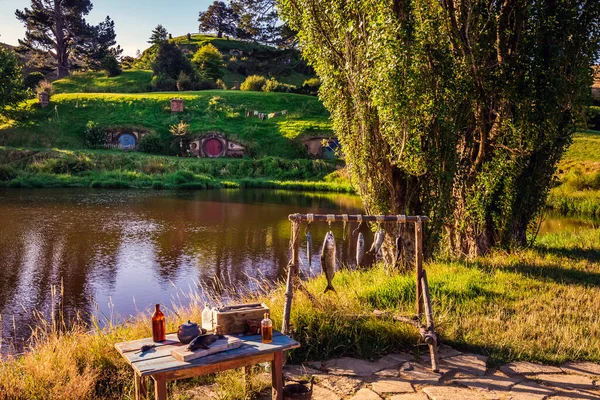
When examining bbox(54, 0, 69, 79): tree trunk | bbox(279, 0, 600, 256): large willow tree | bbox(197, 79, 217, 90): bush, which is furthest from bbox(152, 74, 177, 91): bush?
bbox(279, 0, 600, 256): large willow tree

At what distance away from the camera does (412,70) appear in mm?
9500

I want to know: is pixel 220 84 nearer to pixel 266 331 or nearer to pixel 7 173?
pixel 7 173

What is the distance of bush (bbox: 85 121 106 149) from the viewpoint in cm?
4456

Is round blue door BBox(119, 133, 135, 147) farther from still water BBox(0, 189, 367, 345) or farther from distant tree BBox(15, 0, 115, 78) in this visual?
distant tree BBox(15, 0, 115, 78)

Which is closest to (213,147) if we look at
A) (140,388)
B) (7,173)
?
(7,173)

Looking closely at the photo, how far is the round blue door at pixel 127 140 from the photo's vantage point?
45688 millimetres

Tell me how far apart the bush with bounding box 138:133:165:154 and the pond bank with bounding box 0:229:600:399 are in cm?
3730

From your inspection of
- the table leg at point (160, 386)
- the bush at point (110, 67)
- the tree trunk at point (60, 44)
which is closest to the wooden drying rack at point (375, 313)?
the table leg at point (160, 386)

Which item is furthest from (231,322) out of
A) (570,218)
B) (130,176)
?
(130,176)

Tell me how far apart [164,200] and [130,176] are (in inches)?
324

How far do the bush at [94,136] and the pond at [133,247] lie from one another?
46.8 feet

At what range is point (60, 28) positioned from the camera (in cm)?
6962

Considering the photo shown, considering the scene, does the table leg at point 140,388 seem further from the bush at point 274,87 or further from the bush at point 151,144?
the bush at point 274,87

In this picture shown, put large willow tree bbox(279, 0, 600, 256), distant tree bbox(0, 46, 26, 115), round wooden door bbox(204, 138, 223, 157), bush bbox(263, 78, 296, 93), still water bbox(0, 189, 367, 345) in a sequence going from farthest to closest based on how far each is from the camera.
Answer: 1. bush bbox(263, 78, 296, 93)
2. round wooden door bbox(204, 138, 223, 157)
3. distant tree bbox(0, 46, 26, 115)
4. still water bbox(0, 189, 367, 345)
5. large willow tree bbox(279, 0, 600, 256)
